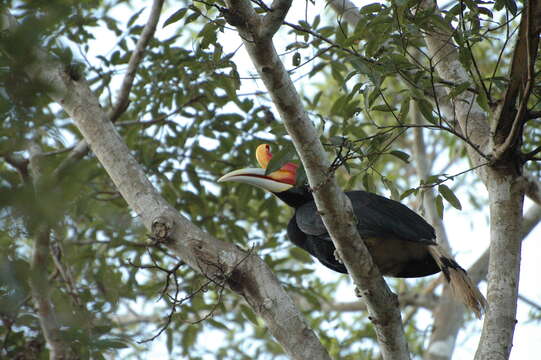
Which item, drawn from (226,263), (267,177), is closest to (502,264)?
(226,263)

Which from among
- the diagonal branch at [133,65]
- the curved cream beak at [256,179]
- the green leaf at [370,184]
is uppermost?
the diagonal branch at [133,65]

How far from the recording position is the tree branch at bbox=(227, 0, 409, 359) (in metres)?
2.29

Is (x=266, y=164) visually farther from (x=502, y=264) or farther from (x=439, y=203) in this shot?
(x=502, y=264)

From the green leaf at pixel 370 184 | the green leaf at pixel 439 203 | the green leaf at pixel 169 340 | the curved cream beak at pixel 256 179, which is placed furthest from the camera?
the green leaf at pixel 169 340

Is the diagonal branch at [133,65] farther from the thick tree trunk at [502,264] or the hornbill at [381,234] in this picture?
the thick tree trunk at [502,264]

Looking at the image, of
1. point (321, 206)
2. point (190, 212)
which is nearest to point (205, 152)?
point (190, 212)

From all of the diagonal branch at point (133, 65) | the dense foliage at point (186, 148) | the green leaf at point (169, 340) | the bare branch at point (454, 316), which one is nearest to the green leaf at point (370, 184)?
the dense foliage at point (186, 148)

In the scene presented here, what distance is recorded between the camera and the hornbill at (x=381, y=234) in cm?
343

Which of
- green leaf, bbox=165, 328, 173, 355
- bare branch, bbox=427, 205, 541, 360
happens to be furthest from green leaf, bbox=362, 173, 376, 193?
green leaf, bbox=165, 328, 173, 355

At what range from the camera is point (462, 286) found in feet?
10.7

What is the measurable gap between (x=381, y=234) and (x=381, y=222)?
7 cm

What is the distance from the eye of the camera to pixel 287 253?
16.5ft

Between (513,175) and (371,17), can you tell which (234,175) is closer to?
(371,17)

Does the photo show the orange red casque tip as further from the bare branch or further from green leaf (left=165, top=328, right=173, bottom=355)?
the bare branch
